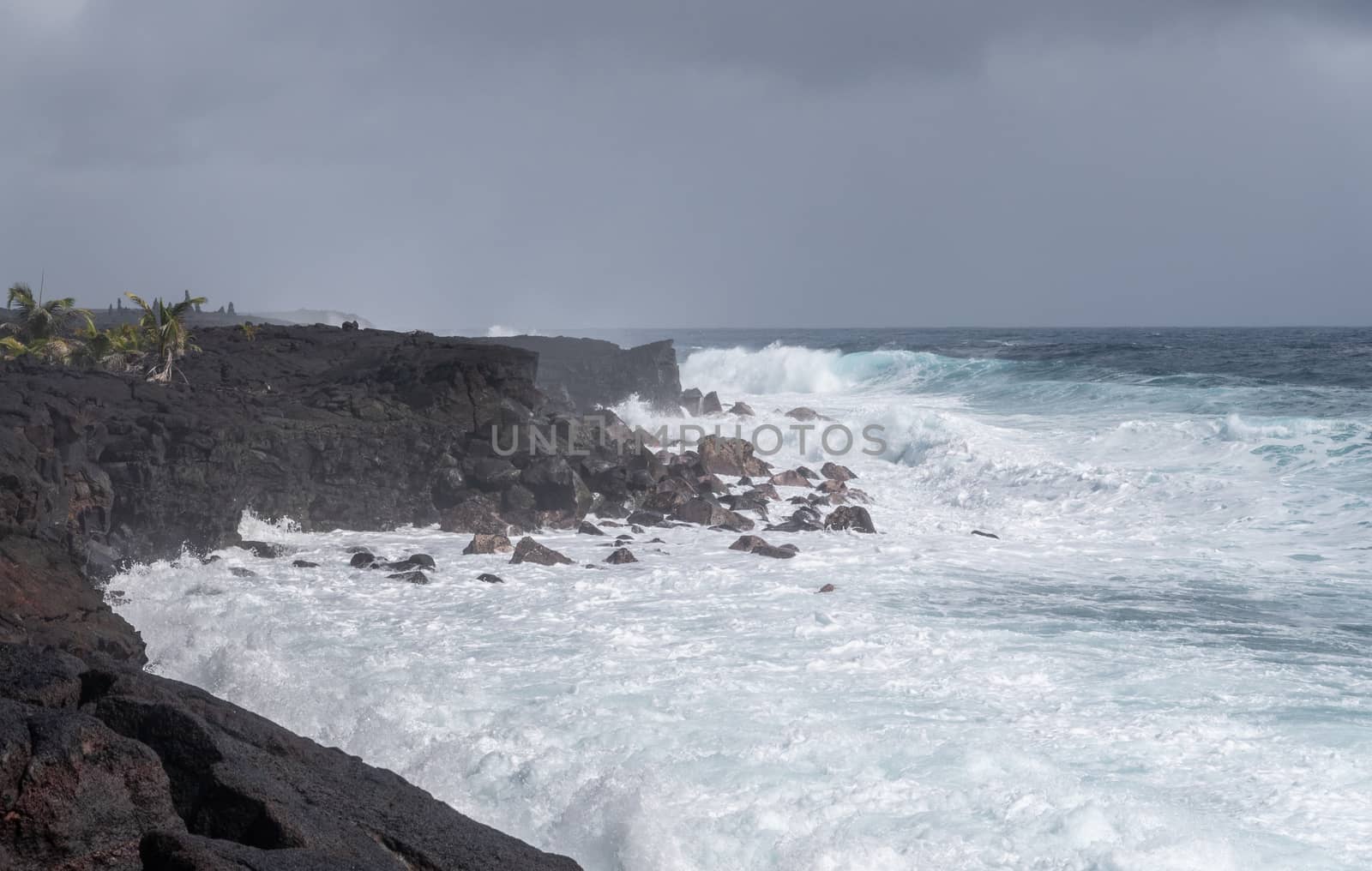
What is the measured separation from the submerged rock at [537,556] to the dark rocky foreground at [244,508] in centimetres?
9

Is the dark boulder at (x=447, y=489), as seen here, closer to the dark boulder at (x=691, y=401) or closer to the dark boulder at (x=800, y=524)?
the dark boulder at (x=800, y=524)

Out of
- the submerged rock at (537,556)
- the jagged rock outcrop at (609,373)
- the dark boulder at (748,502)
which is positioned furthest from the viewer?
the jagged rock outcrop at (609,373)

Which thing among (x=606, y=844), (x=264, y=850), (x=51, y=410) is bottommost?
(x=606, y=844)

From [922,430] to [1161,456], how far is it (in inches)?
242

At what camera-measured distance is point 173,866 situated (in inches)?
177

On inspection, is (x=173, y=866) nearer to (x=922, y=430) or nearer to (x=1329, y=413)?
(x=922, y=430)

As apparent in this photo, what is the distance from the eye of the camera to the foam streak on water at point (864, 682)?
7301 mm

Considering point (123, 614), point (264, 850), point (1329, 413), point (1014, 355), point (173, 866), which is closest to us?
point (173, 866)

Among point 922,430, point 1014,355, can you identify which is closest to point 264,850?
→ point 922,430

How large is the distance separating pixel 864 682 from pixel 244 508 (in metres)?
11.2

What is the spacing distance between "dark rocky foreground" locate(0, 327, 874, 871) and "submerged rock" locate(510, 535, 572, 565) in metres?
0.09

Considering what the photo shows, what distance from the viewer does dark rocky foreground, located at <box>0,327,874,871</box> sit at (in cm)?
489

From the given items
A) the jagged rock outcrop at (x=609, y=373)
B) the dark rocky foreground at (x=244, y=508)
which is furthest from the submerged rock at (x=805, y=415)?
Result: the dark rocky foreground at (x=244, y=508)

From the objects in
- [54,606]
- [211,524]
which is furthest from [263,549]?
[54,606]
